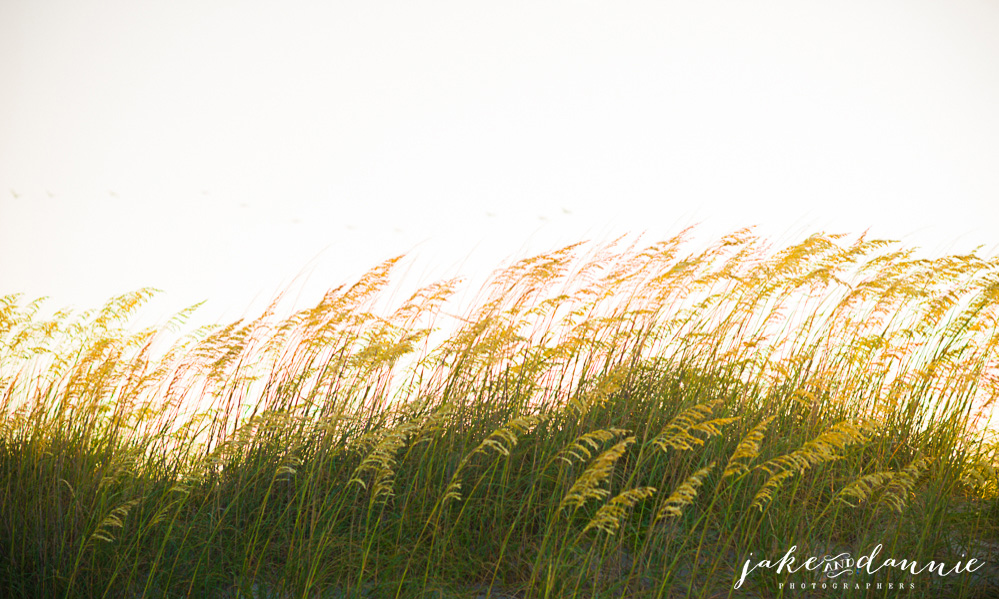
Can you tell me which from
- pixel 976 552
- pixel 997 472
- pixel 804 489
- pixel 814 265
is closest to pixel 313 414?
pixel 804 489

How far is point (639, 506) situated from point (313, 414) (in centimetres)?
179

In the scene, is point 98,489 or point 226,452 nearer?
point 226,452

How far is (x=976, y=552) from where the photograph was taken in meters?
3.39

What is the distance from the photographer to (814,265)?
4367mm

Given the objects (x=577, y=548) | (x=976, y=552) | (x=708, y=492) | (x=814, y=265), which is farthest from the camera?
(x=814, y=265)

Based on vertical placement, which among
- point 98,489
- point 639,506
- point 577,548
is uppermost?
point 639,506

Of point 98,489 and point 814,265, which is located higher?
point 814,265

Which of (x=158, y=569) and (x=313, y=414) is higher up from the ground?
(x=313, y=414)

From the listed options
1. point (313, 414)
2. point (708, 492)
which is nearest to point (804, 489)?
point (708, 492)

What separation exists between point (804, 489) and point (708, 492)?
47cm

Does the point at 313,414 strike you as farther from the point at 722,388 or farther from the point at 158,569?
the point at 722,388

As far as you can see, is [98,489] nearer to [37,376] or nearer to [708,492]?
[37,376]

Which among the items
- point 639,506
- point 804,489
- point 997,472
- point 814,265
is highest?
point 814,265

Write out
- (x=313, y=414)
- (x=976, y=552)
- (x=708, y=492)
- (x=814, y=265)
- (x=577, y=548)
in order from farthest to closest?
1. (x=814, y=265)
2. (x=313, y=414)
3. (x=708, y=492)
4. (x=976, y=552)
5. (x=577, y=548)
